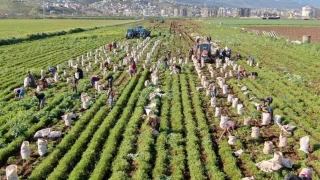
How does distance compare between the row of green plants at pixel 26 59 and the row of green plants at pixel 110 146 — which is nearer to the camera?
the row of green plants at pixel 110 146

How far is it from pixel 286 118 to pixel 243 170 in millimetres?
5782

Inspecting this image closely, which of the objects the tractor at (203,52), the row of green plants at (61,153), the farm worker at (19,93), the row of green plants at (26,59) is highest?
the tractor at (203,52)

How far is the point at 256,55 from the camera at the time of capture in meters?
39.0

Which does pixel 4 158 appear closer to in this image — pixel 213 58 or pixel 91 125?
pixel 91 125

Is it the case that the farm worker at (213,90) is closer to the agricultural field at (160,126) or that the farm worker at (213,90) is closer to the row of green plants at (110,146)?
the agricultural field at (160,126)

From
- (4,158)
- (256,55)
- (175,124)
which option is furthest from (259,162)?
(256,55)

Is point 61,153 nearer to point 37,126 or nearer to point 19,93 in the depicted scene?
point 37,126

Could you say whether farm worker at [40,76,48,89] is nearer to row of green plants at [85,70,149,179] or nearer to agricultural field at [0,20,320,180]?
agricultural field at [0,20,320,180]

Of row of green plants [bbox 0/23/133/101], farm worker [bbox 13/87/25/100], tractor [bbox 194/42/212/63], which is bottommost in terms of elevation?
farm worker [bbox 13/87/25/100]

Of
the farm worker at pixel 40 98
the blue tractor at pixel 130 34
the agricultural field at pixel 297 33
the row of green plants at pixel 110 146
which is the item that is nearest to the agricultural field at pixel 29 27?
the blue tractor at pixel 130 34

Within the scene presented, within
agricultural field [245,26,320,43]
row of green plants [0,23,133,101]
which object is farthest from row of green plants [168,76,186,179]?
agricultural field [245,26,320,43]

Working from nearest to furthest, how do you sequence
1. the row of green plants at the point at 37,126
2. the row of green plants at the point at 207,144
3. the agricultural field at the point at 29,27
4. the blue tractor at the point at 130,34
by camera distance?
the row of green plants at the point at 207,144
the row of green plants at the point at 37,126
the blue tractor at the point at 130,34
the agricultural field at the point at 29,27

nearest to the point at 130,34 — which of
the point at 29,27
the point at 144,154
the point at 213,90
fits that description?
the point at 213,90

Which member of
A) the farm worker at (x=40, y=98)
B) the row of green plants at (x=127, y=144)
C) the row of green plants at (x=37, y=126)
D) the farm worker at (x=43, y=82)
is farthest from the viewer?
the farm worker at (x=43, y=82)
